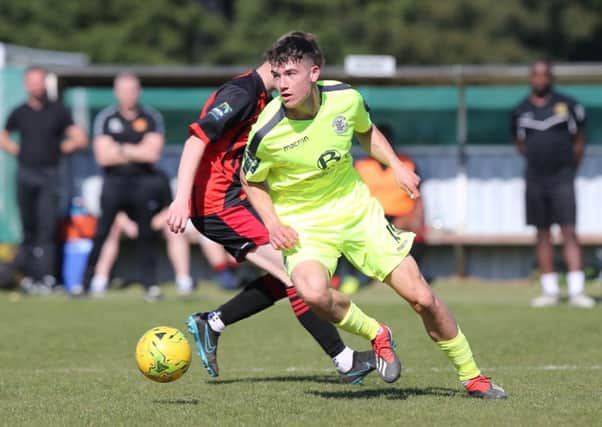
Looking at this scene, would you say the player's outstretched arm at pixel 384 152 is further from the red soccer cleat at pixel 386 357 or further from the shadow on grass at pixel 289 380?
the shadow on grass at pixel 289 380

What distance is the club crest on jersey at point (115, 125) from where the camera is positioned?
15.1 meters

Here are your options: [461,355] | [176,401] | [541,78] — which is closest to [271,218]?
[176,401]

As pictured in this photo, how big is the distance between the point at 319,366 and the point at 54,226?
7.31 m

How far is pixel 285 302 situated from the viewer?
14867mm

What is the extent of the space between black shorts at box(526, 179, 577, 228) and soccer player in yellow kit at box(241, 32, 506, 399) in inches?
260

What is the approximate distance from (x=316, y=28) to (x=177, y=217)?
3101cm

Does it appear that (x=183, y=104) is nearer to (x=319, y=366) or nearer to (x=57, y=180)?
(x=57, y=180)

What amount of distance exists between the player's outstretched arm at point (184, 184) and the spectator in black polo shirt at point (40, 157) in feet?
25.7

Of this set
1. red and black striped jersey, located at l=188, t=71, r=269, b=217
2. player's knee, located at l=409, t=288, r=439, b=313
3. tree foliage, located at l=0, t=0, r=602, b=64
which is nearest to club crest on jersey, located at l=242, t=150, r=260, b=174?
red and black striped jersey, located at l=188, t=71, r=269, b=217

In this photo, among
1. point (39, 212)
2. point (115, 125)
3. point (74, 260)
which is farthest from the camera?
point (74, 260)

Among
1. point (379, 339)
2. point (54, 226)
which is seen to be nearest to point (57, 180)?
point (54, 226)

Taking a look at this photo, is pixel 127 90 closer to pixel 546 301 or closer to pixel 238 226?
pixel 546 301

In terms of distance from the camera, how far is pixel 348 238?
737 cm

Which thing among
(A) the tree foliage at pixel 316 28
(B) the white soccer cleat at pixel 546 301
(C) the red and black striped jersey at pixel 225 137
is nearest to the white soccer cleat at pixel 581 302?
(B) the white soccer cleat at pixel 546 301
